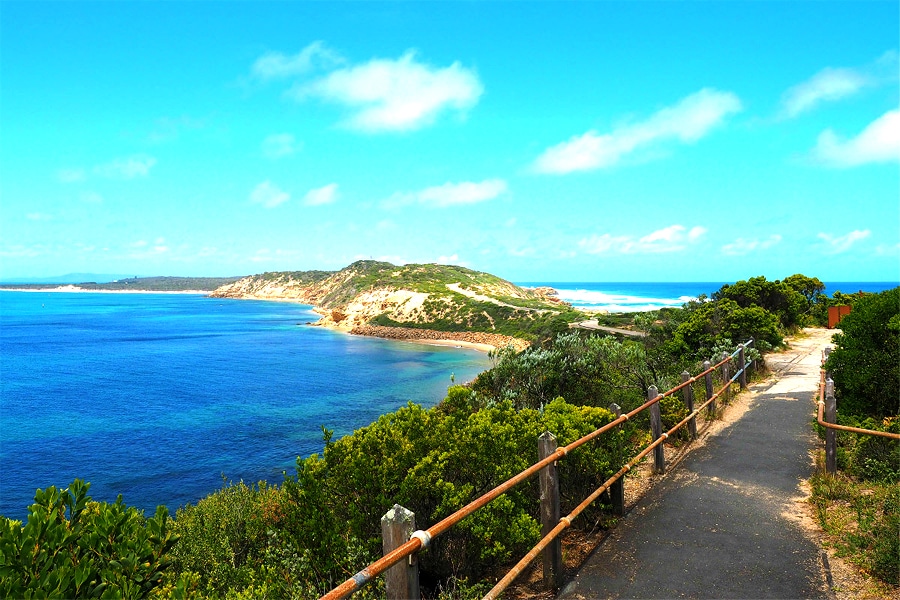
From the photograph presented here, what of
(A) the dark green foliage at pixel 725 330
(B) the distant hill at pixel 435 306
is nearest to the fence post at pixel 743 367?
(A) the dark green foliage at pixel 725 330

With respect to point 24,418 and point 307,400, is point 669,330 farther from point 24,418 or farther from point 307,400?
point 24,418

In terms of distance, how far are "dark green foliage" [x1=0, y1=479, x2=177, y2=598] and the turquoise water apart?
1695cm

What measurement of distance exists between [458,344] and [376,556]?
62.4m

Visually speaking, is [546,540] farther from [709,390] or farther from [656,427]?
[709,390]

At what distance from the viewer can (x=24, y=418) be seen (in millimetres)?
32969

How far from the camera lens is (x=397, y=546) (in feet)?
12.0

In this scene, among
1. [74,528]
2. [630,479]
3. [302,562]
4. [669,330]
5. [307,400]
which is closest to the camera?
[74,528]

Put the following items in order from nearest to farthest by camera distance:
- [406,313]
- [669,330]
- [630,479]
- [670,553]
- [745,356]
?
[670,553]
[630,479]
[745,356]
[669,330]
[406,313]

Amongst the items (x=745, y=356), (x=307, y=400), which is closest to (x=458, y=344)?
(x=307, y=400)

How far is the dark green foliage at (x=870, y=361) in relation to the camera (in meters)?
11.0

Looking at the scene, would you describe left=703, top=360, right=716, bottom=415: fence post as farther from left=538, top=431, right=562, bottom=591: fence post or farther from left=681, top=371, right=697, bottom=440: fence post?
left=538, top=431, right=562, bottom=591: fence post

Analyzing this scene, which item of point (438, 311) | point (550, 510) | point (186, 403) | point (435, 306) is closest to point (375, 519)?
point (550, 510)

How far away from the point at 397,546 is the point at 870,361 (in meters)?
12.0

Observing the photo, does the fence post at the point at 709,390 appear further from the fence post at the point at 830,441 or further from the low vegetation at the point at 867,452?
the fence post at the point at 830,441
